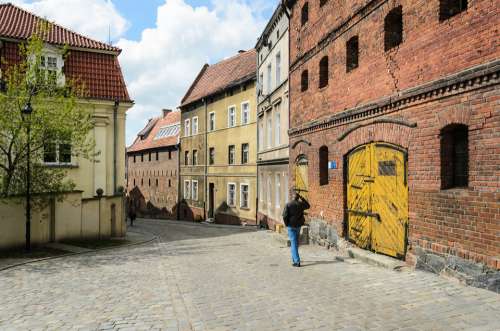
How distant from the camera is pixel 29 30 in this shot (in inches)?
770

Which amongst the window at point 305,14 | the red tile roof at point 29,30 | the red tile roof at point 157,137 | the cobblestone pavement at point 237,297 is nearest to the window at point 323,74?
the window at point 305,14

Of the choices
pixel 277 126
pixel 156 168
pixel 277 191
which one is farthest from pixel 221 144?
pixel 156 168

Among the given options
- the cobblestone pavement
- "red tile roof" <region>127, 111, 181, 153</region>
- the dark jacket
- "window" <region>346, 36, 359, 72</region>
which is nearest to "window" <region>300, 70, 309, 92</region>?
"window" <region>346, 36, 359, 72</region>

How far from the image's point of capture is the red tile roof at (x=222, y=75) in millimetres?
31312

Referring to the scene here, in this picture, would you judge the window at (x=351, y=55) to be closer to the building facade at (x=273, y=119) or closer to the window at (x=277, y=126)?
the building facade at (x=273, y=119)

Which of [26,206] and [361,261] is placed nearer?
[361,261]

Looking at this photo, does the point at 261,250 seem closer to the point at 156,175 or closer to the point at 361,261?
the point at 361,261

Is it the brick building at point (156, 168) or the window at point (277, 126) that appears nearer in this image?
the window at point (277, 126)

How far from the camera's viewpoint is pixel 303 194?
1623 cm

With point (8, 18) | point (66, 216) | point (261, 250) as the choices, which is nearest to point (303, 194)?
point (261, 250)

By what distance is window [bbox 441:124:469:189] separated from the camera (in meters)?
8.51

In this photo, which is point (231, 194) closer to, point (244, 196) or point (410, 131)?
point (244, 196)

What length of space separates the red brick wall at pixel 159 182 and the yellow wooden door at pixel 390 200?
32719mm

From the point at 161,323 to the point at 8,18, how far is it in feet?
61.2
